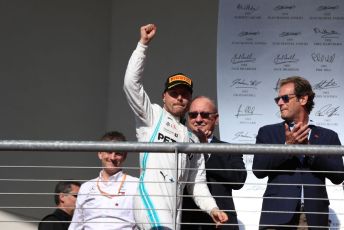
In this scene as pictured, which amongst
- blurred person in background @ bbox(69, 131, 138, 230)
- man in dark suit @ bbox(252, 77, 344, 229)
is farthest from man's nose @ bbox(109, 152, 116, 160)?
man in dark suit @ bbox(252, 77, 344, 229)

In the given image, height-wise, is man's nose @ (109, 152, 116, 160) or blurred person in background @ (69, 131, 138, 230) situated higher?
man's nose @ (109, 152, 116, 160)

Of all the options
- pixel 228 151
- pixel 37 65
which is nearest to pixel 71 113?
pixel 37 65

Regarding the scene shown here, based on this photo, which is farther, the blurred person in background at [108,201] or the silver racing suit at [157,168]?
the blurred person in background at [108,201]

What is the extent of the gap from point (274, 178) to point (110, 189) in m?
0.87

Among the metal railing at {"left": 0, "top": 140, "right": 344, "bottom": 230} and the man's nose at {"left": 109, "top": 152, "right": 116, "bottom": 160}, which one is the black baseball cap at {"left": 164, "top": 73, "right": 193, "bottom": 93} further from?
the man's nose at {"left": 109, "top": 152, "right": 116, "bottom": 160}

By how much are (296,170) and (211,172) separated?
45 cm

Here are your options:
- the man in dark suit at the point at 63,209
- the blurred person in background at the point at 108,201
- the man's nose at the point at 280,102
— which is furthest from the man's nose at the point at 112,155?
the man's nose at the point at 280,102

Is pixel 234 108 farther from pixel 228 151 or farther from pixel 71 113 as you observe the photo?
pixel 228 151

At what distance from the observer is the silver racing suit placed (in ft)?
15.1

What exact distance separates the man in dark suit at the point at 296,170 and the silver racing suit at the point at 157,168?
0.36 m

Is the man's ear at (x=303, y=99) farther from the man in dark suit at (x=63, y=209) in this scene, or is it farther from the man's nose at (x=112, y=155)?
the man in dark suit at (x=63, y=209)

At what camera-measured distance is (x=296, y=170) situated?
4941mm

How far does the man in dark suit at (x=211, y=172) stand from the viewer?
16.5ft

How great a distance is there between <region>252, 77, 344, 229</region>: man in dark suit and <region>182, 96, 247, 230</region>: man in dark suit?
16cm
